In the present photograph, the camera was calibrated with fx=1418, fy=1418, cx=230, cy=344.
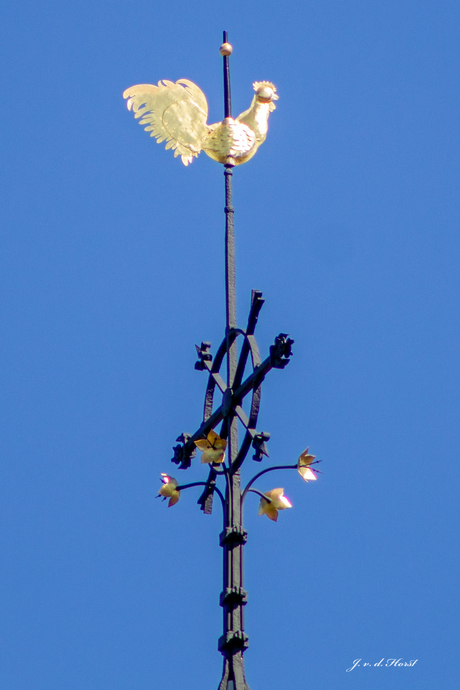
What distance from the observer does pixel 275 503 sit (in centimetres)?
915

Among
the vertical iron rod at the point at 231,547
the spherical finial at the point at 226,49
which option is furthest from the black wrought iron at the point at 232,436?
the spherical finial at the point at 226,49

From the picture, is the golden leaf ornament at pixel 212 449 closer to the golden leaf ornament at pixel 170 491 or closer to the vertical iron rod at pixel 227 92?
the golden leaf ornament at pixel 170 491

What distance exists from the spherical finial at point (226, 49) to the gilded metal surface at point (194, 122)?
40 cm

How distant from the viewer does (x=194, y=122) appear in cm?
1103

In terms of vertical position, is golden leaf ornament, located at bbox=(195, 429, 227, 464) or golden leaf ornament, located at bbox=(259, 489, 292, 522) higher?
golden leaf ornament, located at bbox=(195, 429, 227, 464)

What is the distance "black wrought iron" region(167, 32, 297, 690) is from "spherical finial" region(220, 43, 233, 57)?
4.24 ft

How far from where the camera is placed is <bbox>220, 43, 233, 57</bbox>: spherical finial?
10.9 metres

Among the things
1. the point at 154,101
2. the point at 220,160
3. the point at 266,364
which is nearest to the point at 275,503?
the point at 266,364

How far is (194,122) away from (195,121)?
11 mm

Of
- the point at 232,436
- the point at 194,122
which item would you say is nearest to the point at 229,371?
the point at 232,436

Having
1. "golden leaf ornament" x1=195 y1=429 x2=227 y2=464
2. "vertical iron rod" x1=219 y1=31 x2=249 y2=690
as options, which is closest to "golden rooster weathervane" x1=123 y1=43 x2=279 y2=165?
"vertical iron rod" x1=219 y1=31 x2=249 y2=690

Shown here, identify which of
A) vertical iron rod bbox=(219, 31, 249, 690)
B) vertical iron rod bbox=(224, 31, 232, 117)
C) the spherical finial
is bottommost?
vertical iron rod bbox=(219, 31, 249, 690)

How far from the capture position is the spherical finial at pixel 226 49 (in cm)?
1086

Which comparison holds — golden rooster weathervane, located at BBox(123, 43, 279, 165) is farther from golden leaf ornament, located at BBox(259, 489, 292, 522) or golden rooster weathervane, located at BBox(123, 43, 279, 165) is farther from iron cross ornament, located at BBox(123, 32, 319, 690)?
golden leaf ornament, located at BBox(259, 489, 292, 522)
